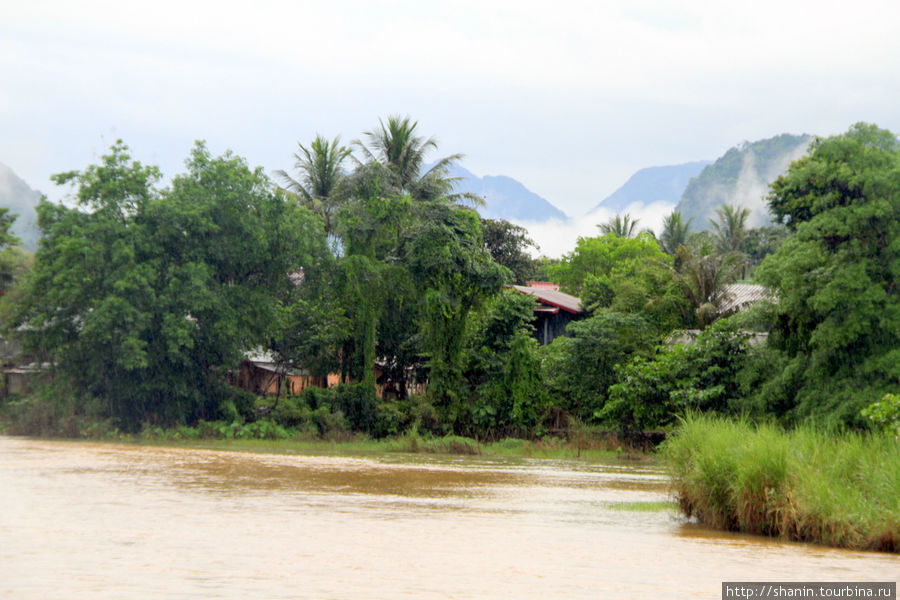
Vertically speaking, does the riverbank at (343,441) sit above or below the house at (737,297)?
below

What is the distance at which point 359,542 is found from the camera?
36.4 ft

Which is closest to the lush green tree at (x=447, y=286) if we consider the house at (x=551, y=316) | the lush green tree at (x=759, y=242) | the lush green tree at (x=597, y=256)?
the house at (x=551, y=316)

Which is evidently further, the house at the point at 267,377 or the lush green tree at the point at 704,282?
the house at the point at 267,377

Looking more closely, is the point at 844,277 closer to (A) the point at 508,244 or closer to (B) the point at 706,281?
(B) the point at 706,281

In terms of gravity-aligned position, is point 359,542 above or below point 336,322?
below

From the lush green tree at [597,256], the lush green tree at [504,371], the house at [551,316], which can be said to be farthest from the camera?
the lush green tree at [597,256]

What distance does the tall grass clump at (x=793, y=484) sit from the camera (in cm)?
1109

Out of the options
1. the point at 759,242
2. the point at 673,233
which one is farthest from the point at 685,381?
the point at 759,242

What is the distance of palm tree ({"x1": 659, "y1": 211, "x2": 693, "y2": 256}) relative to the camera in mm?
58562

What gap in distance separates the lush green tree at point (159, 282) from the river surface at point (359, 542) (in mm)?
10304

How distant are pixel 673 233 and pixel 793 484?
48.7 m

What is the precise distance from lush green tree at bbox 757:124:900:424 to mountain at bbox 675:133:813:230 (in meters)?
97.3

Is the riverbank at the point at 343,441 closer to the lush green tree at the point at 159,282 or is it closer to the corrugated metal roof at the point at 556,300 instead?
the lush green tree at the point at 159,282

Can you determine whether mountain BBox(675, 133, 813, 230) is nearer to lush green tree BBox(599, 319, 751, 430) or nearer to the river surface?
lush green tree BBox(599, 319, 751, 430)
